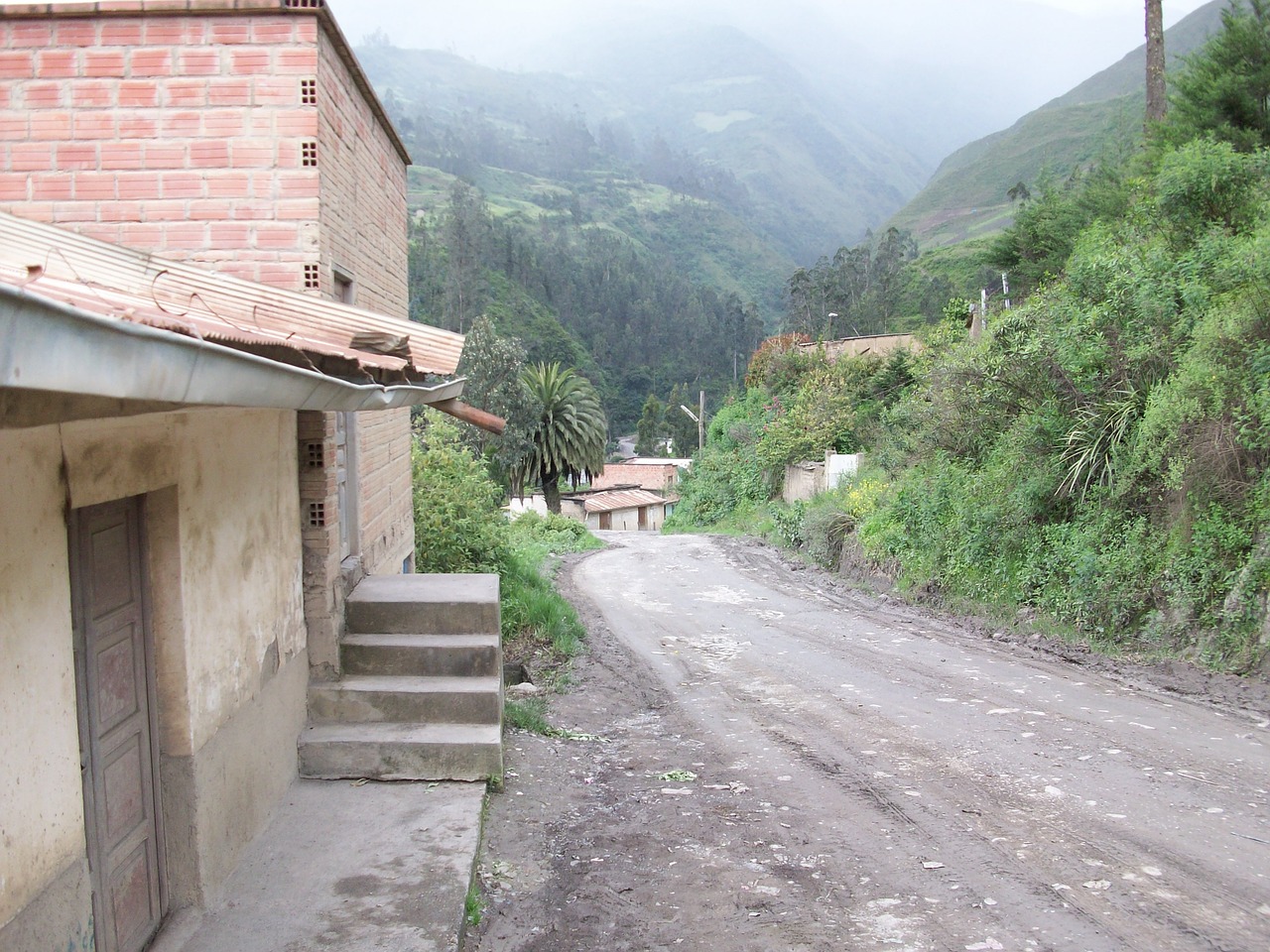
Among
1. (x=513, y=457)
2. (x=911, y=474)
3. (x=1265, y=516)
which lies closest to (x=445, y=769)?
(x=1265, y=516)

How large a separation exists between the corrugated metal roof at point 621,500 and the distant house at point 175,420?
38.9m

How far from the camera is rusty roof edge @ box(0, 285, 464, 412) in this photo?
1.57m

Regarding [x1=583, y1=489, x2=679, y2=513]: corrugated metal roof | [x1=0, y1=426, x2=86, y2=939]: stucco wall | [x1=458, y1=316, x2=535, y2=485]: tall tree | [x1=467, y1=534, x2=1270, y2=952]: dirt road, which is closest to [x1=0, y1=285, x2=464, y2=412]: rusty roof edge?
[x1=0, y1=426, x2=86, y2=939]: stucco wall

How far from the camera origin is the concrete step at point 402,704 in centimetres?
651

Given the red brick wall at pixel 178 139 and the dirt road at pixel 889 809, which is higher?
the red brick wall at pixel 178 139

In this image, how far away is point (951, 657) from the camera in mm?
10961

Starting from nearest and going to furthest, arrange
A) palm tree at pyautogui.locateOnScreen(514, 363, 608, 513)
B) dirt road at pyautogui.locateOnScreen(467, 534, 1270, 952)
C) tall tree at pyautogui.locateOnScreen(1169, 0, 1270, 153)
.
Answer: dirt road at pyautogui.locateOnScreen(467, 534, 1270, 952) → tall tree at pyautogui.locateOnScreen(1169, 0, 1270, 153) → palm tree at pyautogui.locateOnScreen(514, 363, 608, 513)

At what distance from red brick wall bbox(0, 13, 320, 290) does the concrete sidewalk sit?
3.51 m

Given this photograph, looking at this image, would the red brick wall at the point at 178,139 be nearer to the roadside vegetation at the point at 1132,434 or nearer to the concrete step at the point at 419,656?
the concrete step at the point at 419,656

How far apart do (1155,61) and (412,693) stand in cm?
2313

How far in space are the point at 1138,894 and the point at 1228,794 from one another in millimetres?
1860

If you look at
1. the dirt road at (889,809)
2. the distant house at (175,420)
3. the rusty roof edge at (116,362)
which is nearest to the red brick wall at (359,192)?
the distant house at (175,420)

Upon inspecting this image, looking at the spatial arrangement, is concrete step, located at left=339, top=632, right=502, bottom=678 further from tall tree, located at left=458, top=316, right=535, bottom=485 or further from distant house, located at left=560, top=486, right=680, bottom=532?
distant house, located at left=560, top=486, right=680, bottom=532

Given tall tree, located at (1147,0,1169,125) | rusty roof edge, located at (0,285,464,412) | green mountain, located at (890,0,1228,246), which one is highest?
green mountain, located at (890,0,1228,246)
